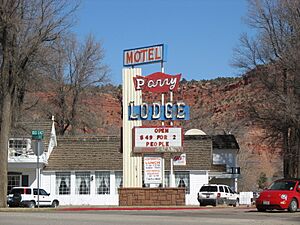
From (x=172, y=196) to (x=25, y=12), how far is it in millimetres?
13637

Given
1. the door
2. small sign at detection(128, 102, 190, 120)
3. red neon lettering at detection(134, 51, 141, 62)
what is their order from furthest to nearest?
1. the door
2. red neon lettering at detection(134, 51, 141, 62)
3. small sign at detection(128, 102, 190, 120)

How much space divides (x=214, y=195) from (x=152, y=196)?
560 cm

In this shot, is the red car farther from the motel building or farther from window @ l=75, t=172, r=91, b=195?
window @ l=75, t=172, r=91, b=195

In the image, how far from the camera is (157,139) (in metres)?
37.3

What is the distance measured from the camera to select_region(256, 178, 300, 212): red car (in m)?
26.5

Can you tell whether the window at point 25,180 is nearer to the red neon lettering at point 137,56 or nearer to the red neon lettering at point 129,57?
the red neon lettering at point 129,57

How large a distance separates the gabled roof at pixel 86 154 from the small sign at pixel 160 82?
10.9 meters

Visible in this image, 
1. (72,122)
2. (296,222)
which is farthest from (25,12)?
(72,122)

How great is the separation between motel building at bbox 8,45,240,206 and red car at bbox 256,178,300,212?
10605 millimetres

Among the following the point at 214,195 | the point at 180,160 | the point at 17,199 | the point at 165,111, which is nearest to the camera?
the point at 165,111

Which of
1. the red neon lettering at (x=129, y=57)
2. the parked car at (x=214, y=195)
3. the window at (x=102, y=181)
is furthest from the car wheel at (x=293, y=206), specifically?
the window at (x=102, y=181)

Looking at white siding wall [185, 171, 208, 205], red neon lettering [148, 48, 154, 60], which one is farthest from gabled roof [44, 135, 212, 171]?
red neon lettering [148, 48, 154, 60]

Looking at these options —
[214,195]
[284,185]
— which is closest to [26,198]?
[214,195]

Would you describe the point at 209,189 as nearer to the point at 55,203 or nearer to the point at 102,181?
the point at 102,181
